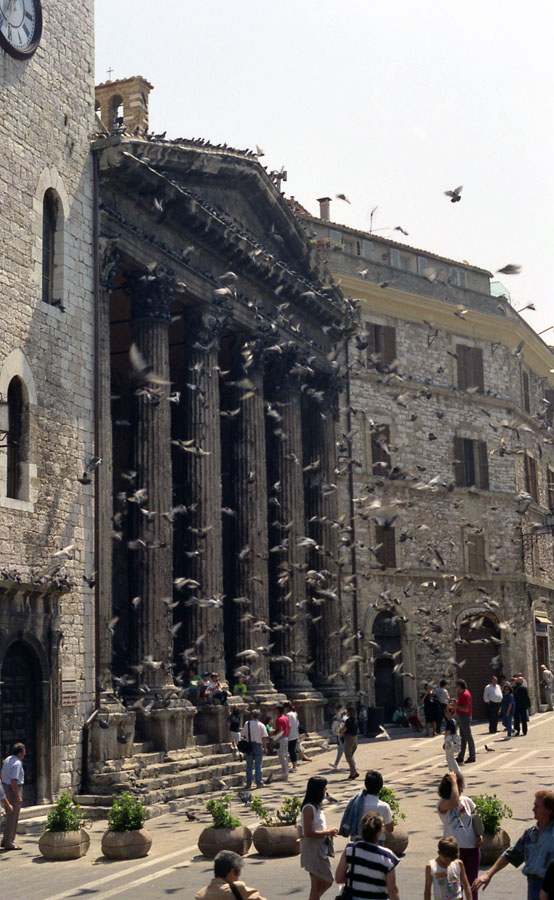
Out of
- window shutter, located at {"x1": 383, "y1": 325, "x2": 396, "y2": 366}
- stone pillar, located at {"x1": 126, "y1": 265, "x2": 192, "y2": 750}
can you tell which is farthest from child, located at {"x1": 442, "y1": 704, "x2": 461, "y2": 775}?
window shutter, located at {"x1": 383, "y1": 325, "x2": 396, "y2": 366}

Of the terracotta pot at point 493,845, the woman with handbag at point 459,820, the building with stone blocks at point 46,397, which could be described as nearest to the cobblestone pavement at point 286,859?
the terracotta pot at point 493,845

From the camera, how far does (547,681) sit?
42406 millimetres

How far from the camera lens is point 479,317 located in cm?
4306

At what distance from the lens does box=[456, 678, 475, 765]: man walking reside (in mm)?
24562

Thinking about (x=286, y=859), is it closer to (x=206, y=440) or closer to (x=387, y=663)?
(x=206, y=440)

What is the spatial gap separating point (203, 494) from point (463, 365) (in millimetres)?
17567

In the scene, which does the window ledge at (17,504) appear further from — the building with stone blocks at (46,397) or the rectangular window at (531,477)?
the rectangular window at (531,477)

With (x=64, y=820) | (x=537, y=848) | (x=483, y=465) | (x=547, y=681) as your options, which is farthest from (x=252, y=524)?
(x=537, y=848)

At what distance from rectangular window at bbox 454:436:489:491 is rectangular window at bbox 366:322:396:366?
154 inches

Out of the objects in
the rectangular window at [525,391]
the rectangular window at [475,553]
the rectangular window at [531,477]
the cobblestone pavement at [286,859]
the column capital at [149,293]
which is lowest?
the cobblestone pavement at [286,859]

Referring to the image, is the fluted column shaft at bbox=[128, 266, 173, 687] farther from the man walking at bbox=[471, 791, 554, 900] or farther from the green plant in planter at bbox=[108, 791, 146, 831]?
the man walking at bbox=[471, 791, 554, 900]

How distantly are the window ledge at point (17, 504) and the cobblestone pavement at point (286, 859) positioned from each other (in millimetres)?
5420

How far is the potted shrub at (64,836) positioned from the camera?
16.3 meters

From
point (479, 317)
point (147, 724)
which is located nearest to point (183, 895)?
point (147, 724)
